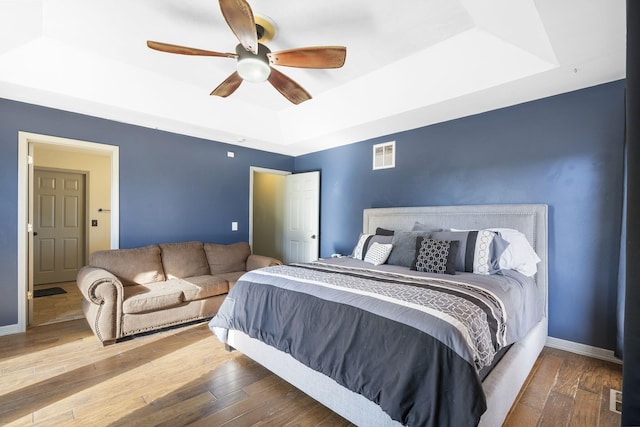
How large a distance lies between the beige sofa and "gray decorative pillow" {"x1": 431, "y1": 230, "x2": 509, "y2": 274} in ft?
7.79

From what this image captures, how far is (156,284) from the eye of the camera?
3.38 m

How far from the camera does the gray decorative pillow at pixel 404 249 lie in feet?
9.60

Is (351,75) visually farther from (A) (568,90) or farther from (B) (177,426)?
(B) (177,426)

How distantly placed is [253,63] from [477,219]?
2.68 m

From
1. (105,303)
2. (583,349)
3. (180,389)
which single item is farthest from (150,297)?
(583,349)

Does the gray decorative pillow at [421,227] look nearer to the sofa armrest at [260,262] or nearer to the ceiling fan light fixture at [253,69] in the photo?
the sofa armrest at [260,262]

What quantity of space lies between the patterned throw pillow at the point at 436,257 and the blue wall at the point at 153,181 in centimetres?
303

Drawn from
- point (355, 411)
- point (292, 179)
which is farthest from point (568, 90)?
point (292, 179)

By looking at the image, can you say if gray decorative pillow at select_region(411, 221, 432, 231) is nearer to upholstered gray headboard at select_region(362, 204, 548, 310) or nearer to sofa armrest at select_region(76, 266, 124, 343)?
upholstered gray headboard at select_region(362, 204, 548, 310)

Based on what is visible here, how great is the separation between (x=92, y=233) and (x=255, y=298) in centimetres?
494

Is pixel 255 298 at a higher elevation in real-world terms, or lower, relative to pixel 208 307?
higher

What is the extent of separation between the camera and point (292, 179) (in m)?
5.35

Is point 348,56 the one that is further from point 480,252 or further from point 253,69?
point 480,252

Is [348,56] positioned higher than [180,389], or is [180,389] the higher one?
[348,56]
